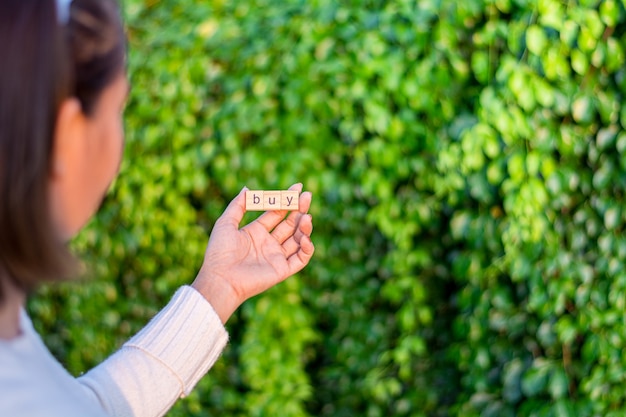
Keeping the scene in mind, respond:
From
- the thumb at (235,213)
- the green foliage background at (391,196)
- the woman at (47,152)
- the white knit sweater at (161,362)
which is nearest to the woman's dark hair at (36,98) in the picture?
the woman at (47,152)

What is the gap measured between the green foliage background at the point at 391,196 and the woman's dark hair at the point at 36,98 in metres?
1.60

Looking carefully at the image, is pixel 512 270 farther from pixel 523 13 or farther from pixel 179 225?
pixel 179 225

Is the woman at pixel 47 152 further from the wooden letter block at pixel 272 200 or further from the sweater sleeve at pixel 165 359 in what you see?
the wooden letter block at pixel 272 200

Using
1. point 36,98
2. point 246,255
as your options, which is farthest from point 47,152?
point 246,255

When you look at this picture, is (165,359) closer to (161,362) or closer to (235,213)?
(161,362)

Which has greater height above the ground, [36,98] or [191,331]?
[36,98]

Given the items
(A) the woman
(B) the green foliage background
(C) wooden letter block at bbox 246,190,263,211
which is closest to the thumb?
(C) wooden letter block at bbox 246,190,263,211

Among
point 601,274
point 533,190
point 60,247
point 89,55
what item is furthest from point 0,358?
point 601,274

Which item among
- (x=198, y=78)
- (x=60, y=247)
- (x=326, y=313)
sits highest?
(x=60, y=247)

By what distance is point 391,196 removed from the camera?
2604 mm

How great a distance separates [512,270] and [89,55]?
67.8 inches

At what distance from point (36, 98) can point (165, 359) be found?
69cm

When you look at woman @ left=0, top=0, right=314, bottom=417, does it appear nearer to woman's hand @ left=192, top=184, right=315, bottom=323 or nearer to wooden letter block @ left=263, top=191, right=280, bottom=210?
woman's hand @ left=192, top=184, right=315, bottom=323

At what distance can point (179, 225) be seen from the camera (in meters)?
2.94
